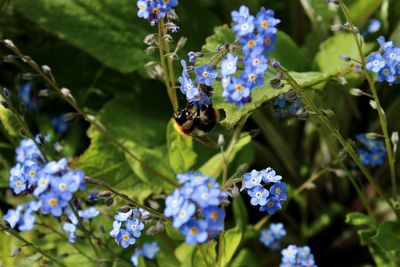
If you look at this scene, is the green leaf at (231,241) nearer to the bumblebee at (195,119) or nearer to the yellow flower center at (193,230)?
the bumblebee at (195,119)

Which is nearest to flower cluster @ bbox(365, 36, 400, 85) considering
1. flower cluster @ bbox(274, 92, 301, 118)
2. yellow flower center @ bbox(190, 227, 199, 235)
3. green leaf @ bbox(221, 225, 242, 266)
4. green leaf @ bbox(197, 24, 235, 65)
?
flower cluster @ bbox(274, 92, 301, 118)

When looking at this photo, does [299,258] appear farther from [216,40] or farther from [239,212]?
[216,40]

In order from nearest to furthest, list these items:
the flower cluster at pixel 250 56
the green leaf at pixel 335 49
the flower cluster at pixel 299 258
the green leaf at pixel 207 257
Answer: the flower cluster at pixel 250 56 < the green leaf at pixel 207 257 < the flower cluster at pixel 299 258 < the green leaf at pixel 335 49

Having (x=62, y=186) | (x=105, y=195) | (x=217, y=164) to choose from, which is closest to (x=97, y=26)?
(x=217, y=164)

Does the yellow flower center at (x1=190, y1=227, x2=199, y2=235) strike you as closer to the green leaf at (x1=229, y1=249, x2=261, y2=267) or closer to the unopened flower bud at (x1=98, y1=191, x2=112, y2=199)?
the unopened flower bud at (x1=98, y1=191, x2=112, y2=199)

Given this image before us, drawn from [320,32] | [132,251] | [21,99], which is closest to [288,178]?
[320,32]

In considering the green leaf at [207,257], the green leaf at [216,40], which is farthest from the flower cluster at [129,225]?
the green leaf at [216,40]
